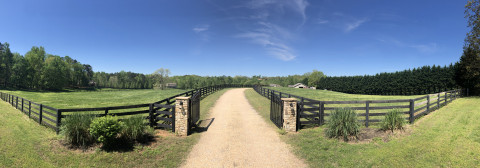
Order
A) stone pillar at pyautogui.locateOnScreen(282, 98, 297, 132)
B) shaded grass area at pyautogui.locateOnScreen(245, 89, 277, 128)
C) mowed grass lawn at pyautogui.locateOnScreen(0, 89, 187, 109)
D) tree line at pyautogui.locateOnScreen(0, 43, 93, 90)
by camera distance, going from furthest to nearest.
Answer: tree line at pyautogui.locateOnScreen(0, 43, 93, 90), mowed grass lawn at pyautogui.locateOnScreen(0, 89, 187, 109), shaded grass area at pyautogui.locateOnScreen(245, 89, 277, 128), stone pillar at pyautogui.locateOnScreen(282, 98, 297, 132)

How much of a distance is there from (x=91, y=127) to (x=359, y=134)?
10022mm

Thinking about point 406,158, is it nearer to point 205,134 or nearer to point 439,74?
point 205,134

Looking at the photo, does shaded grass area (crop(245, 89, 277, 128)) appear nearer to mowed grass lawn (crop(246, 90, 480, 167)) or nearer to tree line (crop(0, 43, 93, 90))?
mowed grass lawn (crop(246, 90, 480, 167))

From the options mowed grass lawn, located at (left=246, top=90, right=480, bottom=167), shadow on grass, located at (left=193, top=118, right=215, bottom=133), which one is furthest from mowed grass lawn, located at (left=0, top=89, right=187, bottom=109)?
mowed grass lawn, located at (left=246, top=90, right=480, bottom=167)

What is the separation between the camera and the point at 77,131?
22.0ft

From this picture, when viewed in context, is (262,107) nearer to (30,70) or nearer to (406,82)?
(406,82)

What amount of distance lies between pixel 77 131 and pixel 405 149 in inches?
436

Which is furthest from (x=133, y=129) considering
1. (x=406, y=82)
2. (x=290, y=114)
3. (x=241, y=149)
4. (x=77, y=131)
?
(x=406, y=82)

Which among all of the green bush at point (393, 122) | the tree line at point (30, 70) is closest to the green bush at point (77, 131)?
the green bush at point (393, 122)

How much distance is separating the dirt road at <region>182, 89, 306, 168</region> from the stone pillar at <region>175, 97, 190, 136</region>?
0.90 m

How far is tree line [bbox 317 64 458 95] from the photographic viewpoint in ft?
97.7

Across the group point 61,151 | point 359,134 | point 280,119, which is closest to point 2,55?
point 61,151

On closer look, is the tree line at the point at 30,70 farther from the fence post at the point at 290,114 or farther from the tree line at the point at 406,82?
the tree line at the point at 406,82

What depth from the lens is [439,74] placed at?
3053cm
